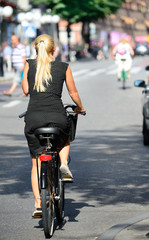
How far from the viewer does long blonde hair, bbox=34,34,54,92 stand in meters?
6.01

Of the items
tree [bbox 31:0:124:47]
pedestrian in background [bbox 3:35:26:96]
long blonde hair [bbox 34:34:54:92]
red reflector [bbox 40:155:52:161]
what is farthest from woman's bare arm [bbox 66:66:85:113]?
tree [bbox 31:0:124:47]

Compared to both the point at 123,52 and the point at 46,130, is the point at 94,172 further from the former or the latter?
the point at 123,52

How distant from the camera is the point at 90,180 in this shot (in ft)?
28.4

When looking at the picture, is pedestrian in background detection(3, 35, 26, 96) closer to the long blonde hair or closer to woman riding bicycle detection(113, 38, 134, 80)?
woman riding bicycle detection(113, 38, 134, 80)

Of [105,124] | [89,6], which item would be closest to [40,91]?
[105,124]

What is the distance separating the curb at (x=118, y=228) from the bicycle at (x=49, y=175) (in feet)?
1.46

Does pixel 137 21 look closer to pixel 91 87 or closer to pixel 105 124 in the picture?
pixel 91 87

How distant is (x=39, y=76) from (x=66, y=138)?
0.58 m

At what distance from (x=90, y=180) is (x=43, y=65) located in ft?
9.57

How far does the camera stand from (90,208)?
281 inches

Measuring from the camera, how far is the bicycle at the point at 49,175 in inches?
226

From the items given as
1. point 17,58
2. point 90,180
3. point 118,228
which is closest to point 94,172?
point 90,180

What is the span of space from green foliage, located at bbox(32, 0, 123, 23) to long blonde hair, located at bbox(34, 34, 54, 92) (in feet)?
195

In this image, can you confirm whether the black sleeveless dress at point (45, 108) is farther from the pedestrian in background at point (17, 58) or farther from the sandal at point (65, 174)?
the pedestrian in background at point (17, 58)
